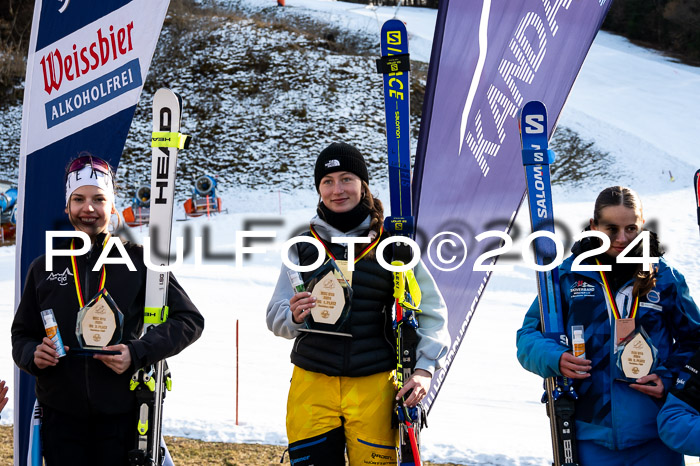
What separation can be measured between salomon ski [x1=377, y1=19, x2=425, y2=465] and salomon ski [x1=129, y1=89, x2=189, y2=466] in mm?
906

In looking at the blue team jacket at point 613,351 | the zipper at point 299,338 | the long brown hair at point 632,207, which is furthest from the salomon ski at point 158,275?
the long brown hair at point 632,207

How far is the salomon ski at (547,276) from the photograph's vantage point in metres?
2.60

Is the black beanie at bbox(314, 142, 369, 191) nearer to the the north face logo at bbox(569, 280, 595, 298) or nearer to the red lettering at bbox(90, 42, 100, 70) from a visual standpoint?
the the north face logo at bbox(569, 280, 595, 298)

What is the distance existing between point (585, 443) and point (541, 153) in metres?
1.17

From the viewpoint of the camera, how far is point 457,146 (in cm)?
354

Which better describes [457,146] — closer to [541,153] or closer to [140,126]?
[541,153]

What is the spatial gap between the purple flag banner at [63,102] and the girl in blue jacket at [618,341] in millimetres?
2300

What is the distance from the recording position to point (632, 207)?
2529mm

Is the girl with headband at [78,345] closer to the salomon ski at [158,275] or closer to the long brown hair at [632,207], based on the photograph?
the salomon ski at [158,275]

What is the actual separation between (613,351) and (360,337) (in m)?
0.90

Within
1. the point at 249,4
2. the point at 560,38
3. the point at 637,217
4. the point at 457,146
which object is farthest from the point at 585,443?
the point at 249,4

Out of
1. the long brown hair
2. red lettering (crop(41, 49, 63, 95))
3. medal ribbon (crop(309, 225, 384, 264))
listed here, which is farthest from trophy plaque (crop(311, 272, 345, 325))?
red lettering (crop(41, 49, 63, 95))

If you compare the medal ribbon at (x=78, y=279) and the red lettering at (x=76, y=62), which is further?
the red lettering at (x=76, y=62)

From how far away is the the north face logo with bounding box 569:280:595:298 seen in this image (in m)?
2.58
